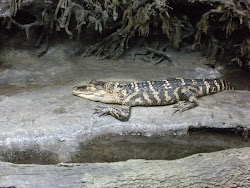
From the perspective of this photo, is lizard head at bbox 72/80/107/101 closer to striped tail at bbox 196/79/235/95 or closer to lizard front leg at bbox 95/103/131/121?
lizard front leg at bbox 95/103/131/121

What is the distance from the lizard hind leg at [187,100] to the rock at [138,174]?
1.65m

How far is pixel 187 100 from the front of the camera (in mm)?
4941

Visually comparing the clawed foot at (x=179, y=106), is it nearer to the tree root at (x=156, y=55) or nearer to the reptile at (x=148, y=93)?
the reptile at (x=148, y=93)

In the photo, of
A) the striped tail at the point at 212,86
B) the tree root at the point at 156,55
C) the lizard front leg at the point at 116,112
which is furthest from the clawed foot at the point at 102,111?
the tree root at the point at 156,55

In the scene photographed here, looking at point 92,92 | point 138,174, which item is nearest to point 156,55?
point 92,92

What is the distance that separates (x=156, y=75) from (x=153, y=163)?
132 inches

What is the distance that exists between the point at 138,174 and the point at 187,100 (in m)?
2.39

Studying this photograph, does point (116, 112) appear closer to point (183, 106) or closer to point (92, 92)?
point (92, 92)

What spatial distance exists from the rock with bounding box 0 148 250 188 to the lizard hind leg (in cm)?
165

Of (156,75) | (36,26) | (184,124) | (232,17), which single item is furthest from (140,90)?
(36,26)

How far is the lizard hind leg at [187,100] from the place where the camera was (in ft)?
15.5

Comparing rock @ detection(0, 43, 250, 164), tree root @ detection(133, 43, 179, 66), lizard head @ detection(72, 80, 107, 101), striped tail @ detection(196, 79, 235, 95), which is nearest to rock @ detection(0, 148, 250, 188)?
rock @ detection(0, 43, 250, 164)

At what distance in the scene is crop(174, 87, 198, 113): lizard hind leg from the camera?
4.74 meters

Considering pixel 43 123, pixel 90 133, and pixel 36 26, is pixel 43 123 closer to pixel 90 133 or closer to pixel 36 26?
pixel 90 133
